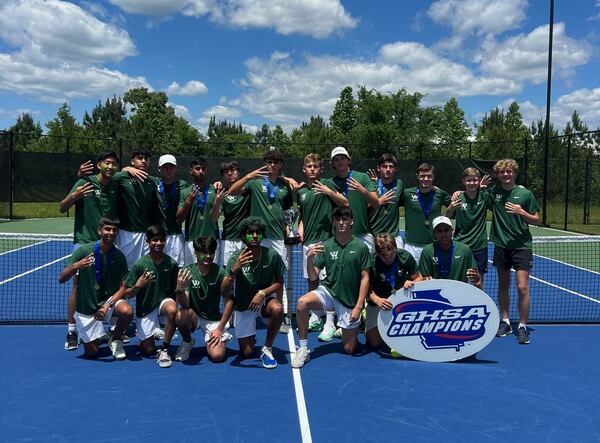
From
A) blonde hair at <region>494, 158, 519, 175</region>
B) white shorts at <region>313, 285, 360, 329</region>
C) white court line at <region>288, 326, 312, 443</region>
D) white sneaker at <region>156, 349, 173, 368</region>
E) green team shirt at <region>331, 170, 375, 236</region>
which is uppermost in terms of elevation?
blonde hair at <region>494, 158, 519, 175</region>

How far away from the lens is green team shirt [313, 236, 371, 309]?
16.5 ft

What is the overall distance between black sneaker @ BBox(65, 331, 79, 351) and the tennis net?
105cm

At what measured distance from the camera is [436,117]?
1757 inches

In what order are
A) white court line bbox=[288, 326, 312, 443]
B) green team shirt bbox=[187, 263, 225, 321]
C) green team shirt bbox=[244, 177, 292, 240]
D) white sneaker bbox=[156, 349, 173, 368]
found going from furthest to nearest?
green team shirt bbox=[244, 177, 292, 240], green team shirt bbox=[187, 263, 225, 321], white sneaker bbox=[156, 349, 173, 368], white court line bbox=[288, 326, 312, 443]

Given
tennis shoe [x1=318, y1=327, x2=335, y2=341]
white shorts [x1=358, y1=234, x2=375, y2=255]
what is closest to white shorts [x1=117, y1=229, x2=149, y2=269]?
tennis shoe [x1=318, y1=327, x2=335, y2=341]

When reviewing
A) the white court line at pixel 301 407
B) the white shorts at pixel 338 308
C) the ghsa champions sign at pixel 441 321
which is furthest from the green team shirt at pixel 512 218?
the white court line at pixel 301 407

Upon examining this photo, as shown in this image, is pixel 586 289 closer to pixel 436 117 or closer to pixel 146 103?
pixel 436 117

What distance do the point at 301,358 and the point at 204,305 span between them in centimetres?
108

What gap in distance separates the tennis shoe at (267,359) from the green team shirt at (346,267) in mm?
839

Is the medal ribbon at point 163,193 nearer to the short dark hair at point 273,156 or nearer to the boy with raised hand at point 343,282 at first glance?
the short dark hair at point 273,156

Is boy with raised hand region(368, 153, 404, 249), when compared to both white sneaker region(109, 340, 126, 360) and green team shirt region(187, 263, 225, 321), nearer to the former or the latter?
green team shirt region(187, 263, 225, 321)

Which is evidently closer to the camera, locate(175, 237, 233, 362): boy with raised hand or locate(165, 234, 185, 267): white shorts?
locate(175, 237, 233, 362): boy with raised hand

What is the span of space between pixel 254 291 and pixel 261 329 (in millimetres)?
1216

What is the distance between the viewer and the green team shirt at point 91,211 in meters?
5.28
